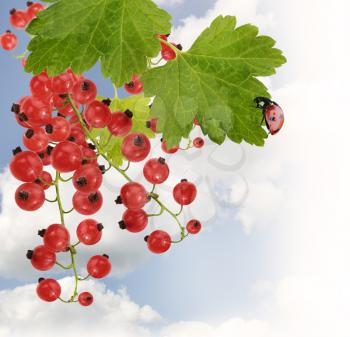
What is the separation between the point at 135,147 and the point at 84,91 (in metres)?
0.31

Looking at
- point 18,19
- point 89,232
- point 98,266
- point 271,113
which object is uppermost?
point 18,19

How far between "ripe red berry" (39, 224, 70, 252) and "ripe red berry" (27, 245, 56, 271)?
0.11ft

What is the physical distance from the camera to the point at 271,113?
2.08 metres

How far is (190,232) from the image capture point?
2.46m

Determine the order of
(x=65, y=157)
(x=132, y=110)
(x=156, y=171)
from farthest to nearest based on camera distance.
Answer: (x=132, y=110) < (x=156, y=171) < (x=65, y=157)

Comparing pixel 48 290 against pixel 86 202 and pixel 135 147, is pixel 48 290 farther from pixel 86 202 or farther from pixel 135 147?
pixel 135 147

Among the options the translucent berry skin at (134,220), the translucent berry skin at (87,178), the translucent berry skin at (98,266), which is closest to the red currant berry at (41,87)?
the translucent berry skin at (87,178)

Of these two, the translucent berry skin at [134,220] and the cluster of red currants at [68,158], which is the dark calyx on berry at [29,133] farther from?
the translucent berry skin at [134,220]

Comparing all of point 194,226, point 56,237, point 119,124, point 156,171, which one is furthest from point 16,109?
point 194,226

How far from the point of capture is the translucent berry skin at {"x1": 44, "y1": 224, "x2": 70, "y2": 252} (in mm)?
2047

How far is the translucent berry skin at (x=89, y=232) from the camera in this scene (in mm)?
2158

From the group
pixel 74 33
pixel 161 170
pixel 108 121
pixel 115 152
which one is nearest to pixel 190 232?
pixel 161 170

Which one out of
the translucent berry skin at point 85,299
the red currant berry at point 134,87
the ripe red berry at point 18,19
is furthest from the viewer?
the ripe red berry at point 18,19

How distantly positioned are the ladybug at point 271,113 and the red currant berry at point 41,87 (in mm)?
900
